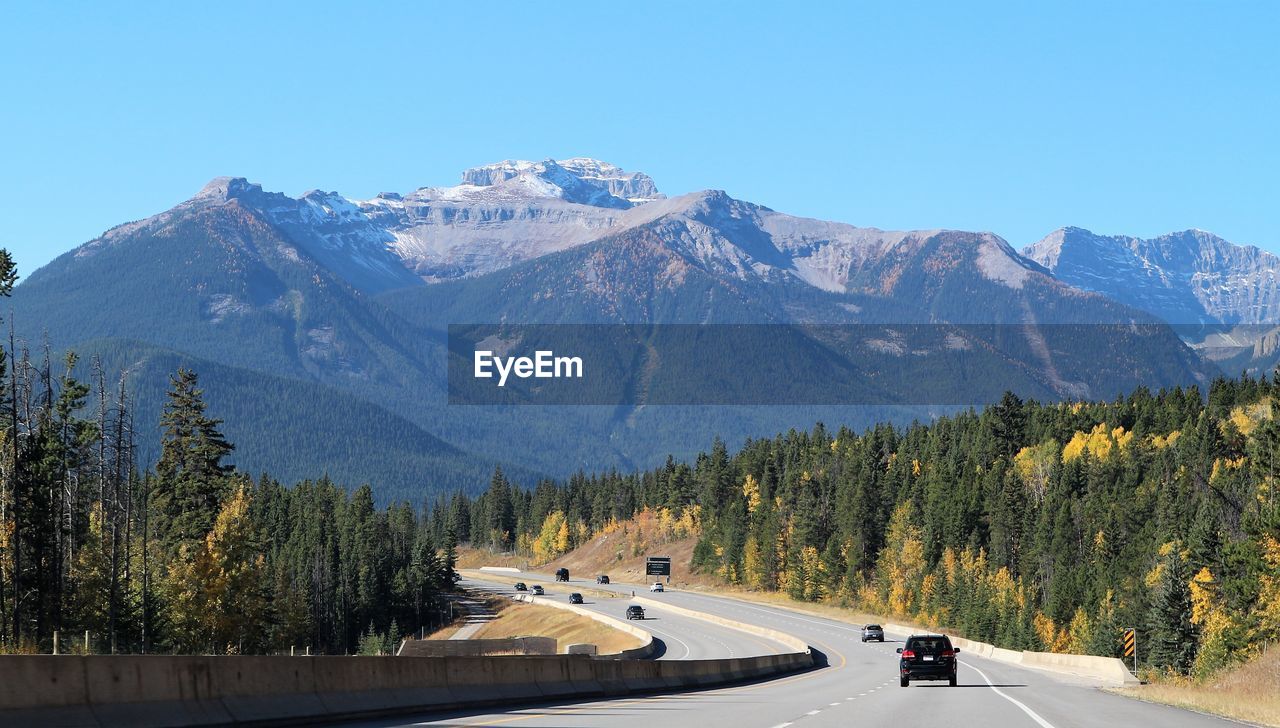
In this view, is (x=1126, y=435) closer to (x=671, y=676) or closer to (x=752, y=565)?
(x=752, y=565)

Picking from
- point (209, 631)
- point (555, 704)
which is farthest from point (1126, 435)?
point (555, 704)

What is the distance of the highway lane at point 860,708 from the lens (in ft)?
78.1

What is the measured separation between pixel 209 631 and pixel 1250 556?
5417 cm

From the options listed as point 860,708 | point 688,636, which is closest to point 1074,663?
point 860,708

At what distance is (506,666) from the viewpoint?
28516 millimetres

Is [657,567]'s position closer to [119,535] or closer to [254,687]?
[119,535]

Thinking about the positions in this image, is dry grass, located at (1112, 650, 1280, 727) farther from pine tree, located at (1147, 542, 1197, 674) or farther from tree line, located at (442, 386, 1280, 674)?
tree line, located at (442, 386, 1280, 674)

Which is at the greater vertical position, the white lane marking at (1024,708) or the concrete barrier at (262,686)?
the concrete barrier at (262,686)

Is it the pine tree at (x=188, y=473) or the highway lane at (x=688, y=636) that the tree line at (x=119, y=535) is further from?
the highway lane at (x=688, y=636)

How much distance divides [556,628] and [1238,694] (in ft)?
335

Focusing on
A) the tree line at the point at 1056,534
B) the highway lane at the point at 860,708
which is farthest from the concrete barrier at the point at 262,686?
the tree line at the point at 1056,534

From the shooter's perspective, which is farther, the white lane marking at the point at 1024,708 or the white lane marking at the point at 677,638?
the white lane marking at the point at 677,638

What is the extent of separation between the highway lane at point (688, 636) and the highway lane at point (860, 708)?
32629 mm

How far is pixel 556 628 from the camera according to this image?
436 feet
